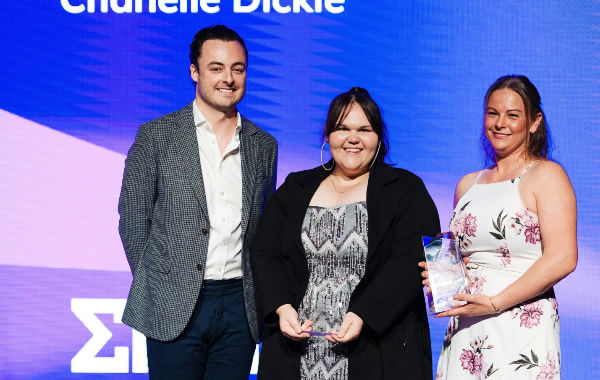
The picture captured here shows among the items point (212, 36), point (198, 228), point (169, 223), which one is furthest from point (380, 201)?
point (212, 36)

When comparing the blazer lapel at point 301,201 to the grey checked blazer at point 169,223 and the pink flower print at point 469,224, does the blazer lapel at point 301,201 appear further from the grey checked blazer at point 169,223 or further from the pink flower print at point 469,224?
the pink flower print at point 469,224

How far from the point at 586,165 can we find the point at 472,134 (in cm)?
61

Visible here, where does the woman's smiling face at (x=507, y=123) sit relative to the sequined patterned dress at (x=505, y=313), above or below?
above

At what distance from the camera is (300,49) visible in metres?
3.91

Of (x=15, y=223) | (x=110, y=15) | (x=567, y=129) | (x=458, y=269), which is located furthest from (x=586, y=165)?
(x=15, y=223)

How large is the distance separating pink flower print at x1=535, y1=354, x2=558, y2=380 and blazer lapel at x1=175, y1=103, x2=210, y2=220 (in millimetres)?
1192

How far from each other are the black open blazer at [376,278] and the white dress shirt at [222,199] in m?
0.13

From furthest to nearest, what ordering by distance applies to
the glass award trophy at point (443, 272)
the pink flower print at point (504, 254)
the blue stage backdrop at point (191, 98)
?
the blue stage backdrop at point (191, 98)
the pink flower print at point (504, 254)
the glass award trophy at point (443, 272)

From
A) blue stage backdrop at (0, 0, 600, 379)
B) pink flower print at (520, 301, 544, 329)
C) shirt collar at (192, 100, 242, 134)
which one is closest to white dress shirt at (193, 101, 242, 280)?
shirt collar at (192, 100, 242, 134)

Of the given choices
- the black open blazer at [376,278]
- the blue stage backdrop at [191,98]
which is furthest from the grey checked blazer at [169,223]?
the blue stage backdrop at [191,98]

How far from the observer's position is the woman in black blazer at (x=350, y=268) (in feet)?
7.31

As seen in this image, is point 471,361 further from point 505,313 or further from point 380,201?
point 380,201

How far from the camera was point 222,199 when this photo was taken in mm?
2561

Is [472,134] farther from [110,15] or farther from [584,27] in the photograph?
[110,15]
